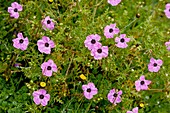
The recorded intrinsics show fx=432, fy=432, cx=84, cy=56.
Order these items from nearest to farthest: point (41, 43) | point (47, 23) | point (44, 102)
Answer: point (44, 102)
point (41, 43)
point (47, 23)

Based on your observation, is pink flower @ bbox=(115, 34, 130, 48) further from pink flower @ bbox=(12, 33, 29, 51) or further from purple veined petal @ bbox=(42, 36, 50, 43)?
A: pink flower @ bbox=(12, 33, 29, 51)

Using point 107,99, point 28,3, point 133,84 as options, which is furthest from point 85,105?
point 28,3

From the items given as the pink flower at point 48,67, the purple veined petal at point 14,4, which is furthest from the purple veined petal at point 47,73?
the purple veined petal at point 14,4

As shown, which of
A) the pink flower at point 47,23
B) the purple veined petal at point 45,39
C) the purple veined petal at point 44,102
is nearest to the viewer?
the purple veined petal at point 44,102

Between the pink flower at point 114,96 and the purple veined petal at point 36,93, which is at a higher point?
the pink flower at point 114,96

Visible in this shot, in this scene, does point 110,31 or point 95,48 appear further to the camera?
point 110,31

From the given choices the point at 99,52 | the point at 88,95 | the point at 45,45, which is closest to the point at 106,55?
the point at 99,52

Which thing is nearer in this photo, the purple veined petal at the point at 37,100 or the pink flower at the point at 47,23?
the purple veined petal at the point at 37,100

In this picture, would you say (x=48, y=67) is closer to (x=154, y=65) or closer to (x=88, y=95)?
(x=88, y=95)

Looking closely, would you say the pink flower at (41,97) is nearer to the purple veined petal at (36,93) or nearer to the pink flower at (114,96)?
the purple veined petal at (36,93)
